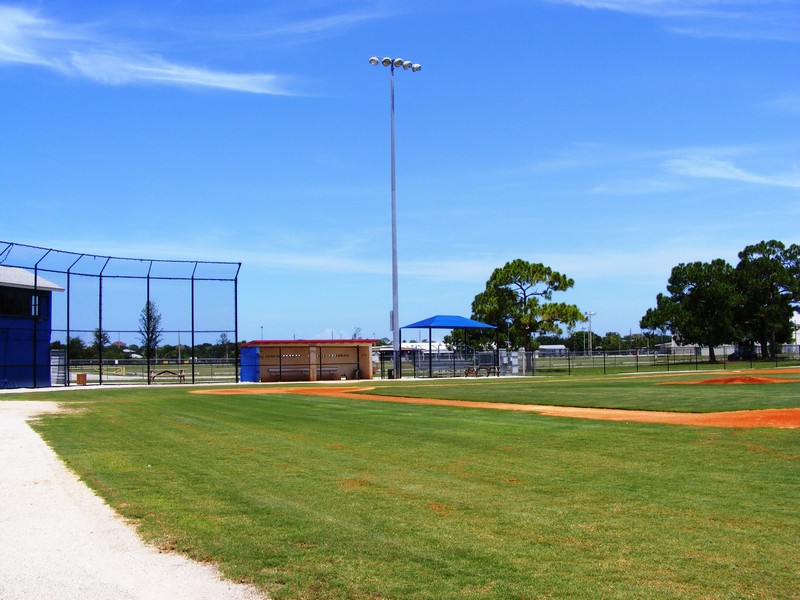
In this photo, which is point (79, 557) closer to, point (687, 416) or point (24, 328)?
point (687, 416)

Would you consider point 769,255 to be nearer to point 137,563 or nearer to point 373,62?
point 373,62

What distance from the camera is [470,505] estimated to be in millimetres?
7492

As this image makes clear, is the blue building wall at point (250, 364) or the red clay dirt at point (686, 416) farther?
the blue building wall at point (250, 364)

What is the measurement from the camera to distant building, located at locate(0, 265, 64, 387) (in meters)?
36.2

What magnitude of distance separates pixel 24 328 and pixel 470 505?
3573cm

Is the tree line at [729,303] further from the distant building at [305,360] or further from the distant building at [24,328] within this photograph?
the distant building at [24,328]

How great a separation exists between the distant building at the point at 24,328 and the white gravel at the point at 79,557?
30577 millimetres

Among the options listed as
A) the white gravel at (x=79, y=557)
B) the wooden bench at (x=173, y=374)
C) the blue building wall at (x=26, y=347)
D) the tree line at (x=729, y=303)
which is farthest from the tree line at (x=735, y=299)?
the white gravel at (x=79, y=557)

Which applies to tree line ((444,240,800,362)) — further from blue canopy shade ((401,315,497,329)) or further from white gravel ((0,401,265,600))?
white gravel ((0,401,265,600))

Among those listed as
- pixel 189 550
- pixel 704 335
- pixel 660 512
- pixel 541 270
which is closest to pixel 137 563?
pixel 189 550

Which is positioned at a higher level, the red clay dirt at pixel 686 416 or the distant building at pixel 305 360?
the distant building at pixel 305 360

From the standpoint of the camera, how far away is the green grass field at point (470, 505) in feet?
16.9

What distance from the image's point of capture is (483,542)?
6066mm

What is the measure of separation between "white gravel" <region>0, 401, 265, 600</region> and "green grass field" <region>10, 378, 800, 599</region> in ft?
0.78
